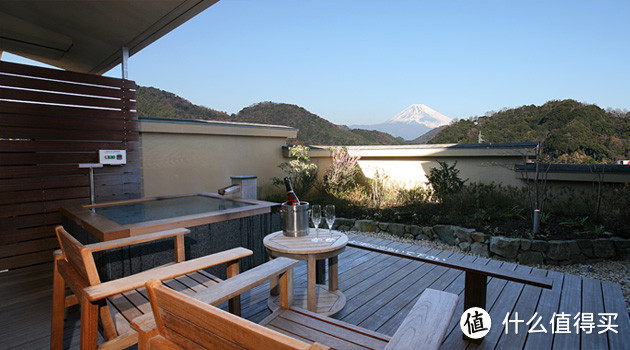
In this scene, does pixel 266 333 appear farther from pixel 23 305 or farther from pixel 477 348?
pixel 23 305

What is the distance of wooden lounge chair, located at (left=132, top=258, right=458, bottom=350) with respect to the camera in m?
0.78

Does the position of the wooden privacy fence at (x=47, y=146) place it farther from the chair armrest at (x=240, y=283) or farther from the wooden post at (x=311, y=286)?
the chair armrest at (x=240, y=283)

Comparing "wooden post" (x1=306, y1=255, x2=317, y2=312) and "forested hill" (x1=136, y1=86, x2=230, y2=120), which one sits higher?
"forested hill" (x1=136, y1=86, x2=230, y2=120)

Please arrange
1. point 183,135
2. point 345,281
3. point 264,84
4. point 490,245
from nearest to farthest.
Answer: point 345,281 → point 490,245 → point 183,135 → point 264,84

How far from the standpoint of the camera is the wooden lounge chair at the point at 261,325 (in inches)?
30.7

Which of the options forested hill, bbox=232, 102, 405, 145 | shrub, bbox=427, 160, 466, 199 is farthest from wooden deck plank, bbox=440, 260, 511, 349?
forested hill, bbox=232, 102, 405, 145

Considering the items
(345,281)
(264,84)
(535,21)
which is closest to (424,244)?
(345,281)

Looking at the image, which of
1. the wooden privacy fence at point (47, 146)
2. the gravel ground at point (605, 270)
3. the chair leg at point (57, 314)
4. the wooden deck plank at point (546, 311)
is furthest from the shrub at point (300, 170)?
the chair leg at point (57, 314)

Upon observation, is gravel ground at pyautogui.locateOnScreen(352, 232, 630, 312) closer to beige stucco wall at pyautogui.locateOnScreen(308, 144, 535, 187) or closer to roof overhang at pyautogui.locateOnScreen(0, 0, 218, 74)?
beige stucco wall at pyautogui.locateOnScreen(308, 144, 535, 187)

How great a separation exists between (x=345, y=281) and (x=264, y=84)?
2309 centimetres

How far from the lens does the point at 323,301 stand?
244 cm

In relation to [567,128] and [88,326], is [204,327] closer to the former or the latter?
[88,326]

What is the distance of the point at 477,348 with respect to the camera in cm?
193

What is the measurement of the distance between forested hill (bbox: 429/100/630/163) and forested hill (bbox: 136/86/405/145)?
337 inches
